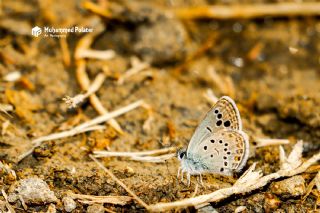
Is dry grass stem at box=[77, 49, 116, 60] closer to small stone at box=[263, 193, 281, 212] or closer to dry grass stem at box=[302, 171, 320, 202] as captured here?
small stone at box=[263, 193, 281, 212]

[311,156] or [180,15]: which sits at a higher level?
[180,15]

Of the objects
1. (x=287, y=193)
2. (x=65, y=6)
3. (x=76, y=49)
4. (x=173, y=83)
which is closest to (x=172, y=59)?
(x=173, y=83)

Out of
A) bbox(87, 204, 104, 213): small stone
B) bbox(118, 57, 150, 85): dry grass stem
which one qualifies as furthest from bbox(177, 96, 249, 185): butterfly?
bbox(118, 57, 150, 85): dry grass stem

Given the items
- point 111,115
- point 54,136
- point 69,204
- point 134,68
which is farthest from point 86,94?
point 69,204

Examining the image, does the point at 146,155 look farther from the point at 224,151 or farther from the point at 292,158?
the point at 292,158

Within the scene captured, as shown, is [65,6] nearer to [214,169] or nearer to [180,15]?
[180,15]

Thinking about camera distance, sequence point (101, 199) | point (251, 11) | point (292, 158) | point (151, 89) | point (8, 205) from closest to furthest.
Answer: point (8, 205), point (101, 199), point (292, 158), point (151, 89), point (251, 11)
